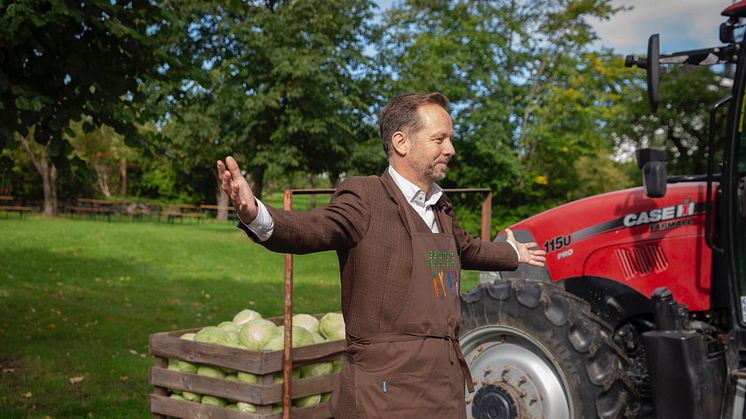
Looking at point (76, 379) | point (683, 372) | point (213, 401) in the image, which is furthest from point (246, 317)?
point (683, 372)

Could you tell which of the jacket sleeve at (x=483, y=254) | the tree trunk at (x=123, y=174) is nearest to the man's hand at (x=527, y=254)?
the jacket sleeve at (x=483, y=254)

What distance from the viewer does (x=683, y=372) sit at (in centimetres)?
419

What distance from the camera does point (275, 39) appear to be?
93.5ft

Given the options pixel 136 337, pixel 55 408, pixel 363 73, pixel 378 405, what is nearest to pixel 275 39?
pixel 363 73

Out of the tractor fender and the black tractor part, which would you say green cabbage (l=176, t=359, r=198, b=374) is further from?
the black tractor part

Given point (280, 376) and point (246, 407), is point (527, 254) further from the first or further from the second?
point (246, 407)

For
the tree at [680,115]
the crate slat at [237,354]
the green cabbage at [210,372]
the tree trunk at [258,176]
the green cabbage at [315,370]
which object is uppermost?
the tree at [680,115]

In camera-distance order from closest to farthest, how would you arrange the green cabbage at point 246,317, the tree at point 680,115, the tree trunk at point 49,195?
the green cabbage at point 246,317, the tree trunk at point 49,195, the tree at point 680,115

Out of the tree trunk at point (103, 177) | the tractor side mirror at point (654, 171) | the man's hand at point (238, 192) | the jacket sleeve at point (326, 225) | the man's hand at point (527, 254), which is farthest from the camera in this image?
the tree trunk at point (103, 177)

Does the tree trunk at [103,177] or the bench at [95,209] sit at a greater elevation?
the tree trunk at [103,177]

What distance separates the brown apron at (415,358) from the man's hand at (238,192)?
642mm

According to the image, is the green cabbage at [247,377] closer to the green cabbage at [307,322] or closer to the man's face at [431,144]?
the green cabbage at [307,322]

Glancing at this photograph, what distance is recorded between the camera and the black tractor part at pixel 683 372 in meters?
4.17

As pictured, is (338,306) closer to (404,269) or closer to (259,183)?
(404,269)
